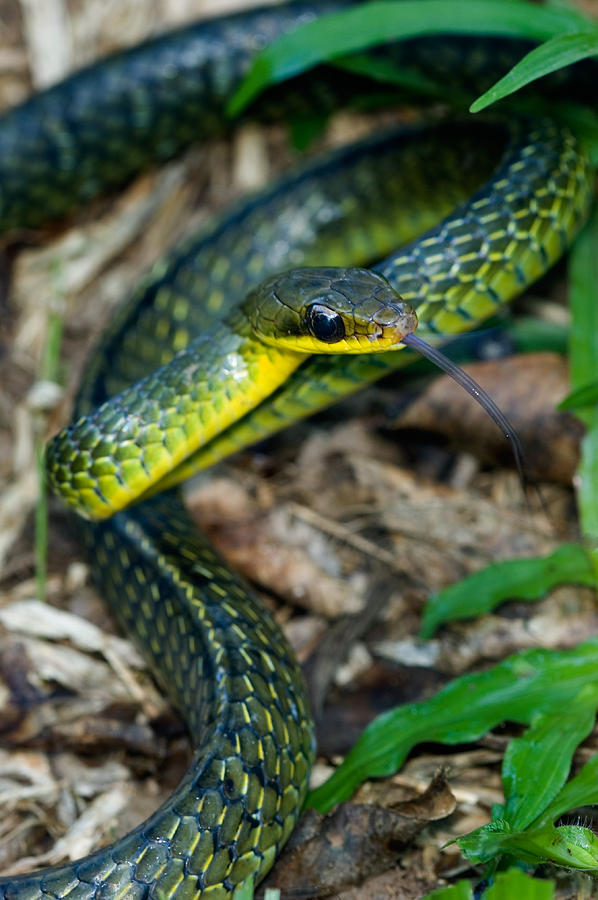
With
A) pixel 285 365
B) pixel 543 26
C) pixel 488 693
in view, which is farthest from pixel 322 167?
pixel 488 693

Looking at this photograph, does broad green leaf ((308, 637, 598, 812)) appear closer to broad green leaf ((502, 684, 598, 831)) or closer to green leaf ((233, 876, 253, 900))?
broad green leaf ((502, 684, 598, 831))

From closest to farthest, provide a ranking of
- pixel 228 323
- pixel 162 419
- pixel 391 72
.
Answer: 1. pixel 162 419
2. pixel 228 323
3. pixel 391 72

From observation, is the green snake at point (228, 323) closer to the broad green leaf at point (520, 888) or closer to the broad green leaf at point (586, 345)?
the broad green leaf at point (586, 345)

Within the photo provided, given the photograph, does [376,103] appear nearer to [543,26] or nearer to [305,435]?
[543,26]

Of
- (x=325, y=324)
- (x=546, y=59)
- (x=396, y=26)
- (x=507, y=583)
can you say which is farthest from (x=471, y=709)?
(x=396, y=26)

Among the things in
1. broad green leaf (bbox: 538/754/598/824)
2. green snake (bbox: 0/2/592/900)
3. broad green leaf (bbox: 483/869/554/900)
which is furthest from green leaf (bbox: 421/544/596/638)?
broad green leaf (bbox: 483/869/554/900)

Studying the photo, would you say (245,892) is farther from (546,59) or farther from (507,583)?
(546,59)

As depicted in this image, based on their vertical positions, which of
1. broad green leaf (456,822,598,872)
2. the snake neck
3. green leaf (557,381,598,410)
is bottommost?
broad green leaf (456,822,598,872)
